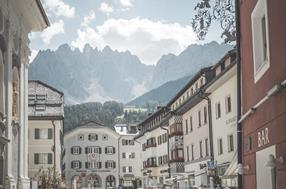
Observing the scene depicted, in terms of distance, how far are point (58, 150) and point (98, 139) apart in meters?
35.8

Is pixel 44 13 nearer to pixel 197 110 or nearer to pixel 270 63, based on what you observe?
pixel 270 63

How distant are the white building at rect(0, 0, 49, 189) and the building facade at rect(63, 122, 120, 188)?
233ft

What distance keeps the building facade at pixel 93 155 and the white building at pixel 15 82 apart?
2798 inches

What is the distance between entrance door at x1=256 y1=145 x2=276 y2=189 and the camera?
802 centimetres

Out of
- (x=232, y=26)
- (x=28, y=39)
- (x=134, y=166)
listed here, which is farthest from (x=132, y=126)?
(x=232, y=26)

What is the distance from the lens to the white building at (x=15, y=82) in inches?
703

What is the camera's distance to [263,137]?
8539 mm

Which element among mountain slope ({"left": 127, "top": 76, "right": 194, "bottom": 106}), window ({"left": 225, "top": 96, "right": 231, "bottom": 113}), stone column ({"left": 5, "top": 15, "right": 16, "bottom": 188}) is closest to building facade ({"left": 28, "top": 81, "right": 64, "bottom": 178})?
window ({"left": 225, "top": 96, "right": 231, "bottom": 113})

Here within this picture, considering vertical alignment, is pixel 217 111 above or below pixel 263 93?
above

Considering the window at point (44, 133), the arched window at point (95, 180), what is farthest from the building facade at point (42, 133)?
the arched window at point (95, 180)

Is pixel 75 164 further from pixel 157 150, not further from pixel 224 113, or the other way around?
pixel 224 113

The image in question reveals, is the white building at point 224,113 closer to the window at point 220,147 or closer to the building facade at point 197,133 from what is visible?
the window at point 220,147

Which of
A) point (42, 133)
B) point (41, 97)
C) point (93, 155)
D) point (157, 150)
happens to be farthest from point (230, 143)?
point (93, 155)

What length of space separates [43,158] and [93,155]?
34204 millimetres
